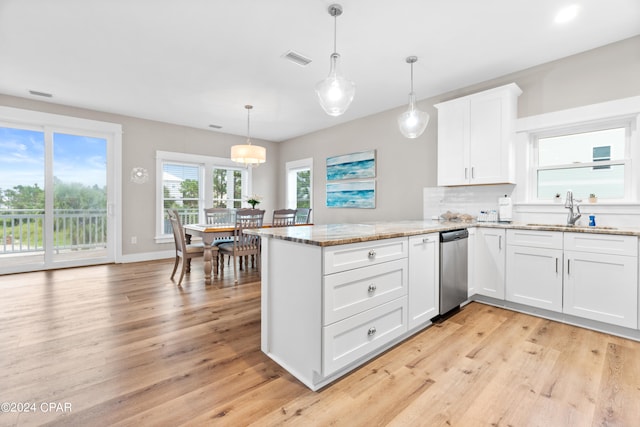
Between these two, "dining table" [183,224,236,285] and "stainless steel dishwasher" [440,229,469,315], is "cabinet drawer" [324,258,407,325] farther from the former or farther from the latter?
"dining table" [183,224,236,285]

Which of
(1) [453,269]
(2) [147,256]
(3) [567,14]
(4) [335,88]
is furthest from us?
(2) [147,256]

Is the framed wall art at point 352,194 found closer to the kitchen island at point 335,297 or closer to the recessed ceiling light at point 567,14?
the kitchen island at point 335,297

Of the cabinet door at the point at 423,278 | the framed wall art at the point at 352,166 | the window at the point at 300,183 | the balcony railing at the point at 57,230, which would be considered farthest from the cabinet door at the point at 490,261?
the balcony railing at the point at 57,230

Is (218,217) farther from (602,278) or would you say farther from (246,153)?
(602,278)

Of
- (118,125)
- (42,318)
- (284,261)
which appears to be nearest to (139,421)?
(284,261)

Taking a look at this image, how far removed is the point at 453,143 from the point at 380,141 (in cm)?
144

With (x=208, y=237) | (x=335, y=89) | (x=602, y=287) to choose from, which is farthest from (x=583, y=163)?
(x=208, y=237)

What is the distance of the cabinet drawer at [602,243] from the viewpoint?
2.21m

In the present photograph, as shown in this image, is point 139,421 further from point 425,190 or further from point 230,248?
point 425,190

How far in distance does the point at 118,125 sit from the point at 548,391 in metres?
6.22

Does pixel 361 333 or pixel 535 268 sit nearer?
pixel 361 333

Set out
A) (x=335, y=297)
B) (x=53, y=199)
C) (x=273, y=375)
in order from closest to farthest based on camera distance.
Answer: (x=335, y=297) → (x=273, y=375) → (x=53, y=199)

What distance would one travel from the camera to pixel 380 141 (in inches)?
186

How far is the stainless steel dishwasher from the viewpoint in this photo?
2.51 metres
